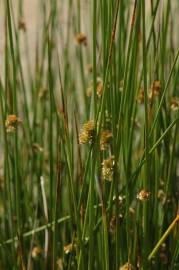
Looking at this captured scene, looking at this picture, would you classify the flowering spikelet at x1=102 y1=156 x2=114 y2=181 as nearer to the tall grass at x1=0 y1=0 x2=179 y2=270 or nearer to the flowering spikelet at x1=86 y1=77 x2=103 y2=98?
the tall grass at x1=0 y1=0 x2=179 y2=270

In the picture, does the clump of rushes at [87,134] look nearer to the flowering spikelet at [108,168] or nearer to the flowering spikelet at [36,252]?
the flowering spikelet at [108,168]

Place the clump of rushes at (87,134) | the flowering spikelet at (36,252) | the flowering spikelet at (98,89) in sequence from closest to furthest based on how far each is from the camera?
the clump of rushes at (87,134) < the flowering spikelet at (98,89) < the flowering spikelet at (36,252)

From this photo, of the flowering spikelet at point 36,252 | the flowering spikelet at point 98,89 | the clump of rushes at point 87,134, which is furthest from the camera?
the flowering spikelet at point 36,252

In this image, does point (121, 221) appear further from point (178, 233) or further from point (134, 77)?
point (134, 77)

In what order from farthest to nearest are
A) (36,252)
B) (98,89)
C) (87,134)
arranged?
(36,252)
(98,89)
(87,134)

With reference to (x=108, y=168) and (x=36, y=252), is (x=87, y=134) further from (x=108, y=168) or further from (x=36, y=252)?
(x=36, y=252)

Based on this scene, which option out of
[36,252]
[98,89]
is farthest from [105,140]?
[36,252]

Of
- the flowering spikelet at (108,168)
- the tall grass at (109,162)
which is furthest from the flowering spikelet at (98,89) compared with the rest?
the flowering spikelet at (108,168)

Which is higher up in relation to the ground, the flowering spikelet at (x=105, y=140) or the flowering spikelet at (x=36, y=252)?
the flowering spikelet at (x=105, y=140)

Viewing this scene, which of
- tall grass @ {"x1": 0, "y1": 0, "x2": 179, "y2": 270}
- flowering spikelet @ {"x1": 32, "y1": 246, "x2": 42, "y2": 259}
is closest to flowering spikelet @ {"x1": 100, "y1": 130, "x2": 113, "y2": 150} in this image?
tall grass @ {"x1": 0, "y1": 0, "x2": 179, "y2": 270}

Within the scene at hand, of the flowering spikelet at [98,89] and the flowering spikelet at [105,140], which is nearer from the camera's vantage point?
the flowering spikelet at [105,140]

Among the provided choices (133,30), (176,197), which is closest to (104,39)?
(133,30)
